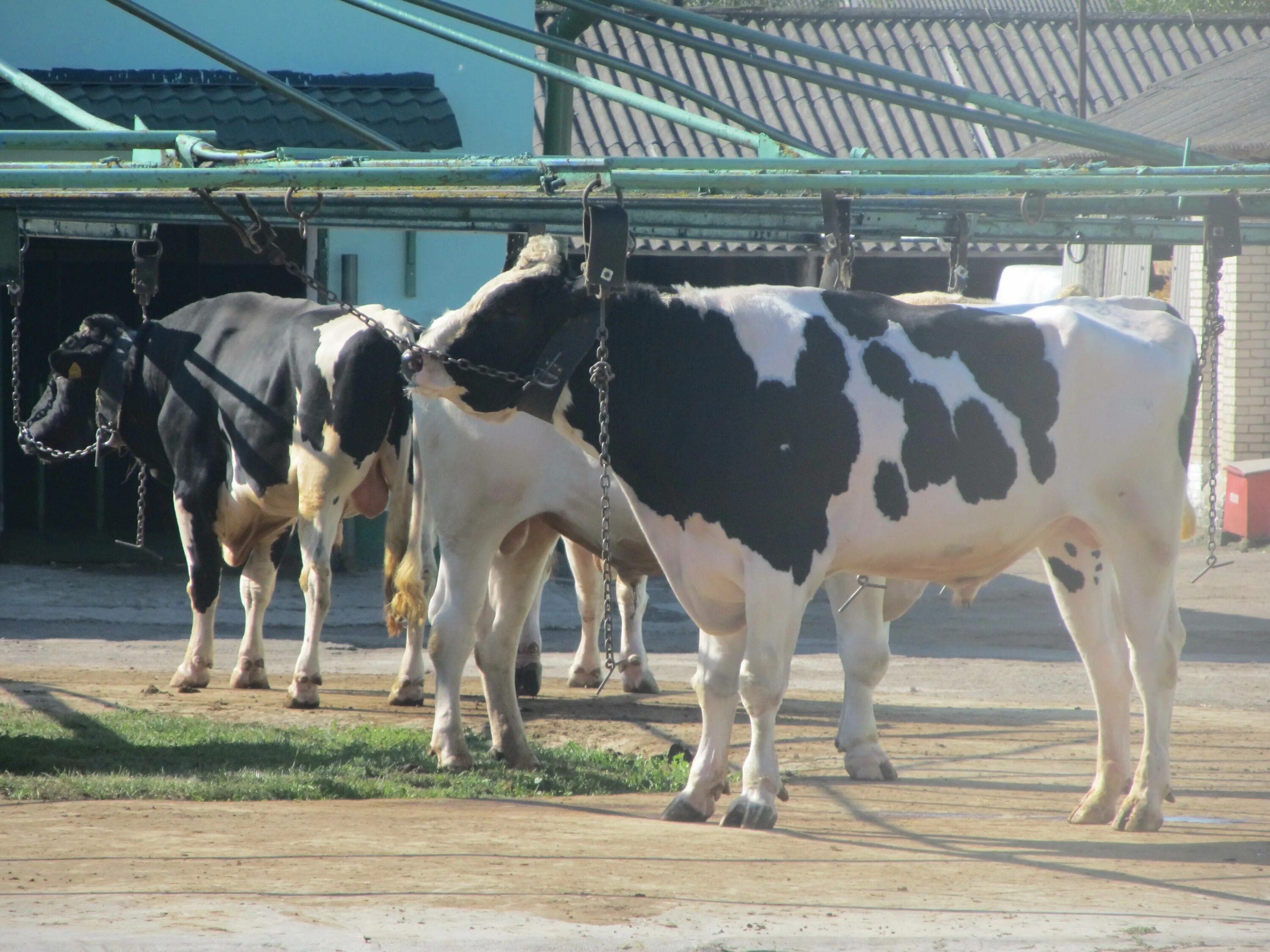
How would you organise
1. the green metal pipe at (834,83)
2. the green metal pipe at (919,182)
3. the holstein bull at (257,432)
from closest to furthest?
the green metal pipe at (919,182) < the green metal pipe at (834,83) < the holstein bull at (257,432)

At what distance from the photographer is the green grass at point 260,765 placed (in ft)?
22.9

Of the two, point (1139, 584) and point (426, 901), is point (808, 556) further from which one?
point (426, 901)

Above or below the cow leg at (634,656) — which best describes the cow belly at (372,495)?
above

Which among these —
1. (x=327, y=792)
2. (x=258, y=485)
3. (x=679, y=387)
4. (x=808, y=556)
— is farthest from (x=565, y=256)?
(x=258, y=485)

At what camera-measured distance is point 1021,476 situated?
6137 millimetres

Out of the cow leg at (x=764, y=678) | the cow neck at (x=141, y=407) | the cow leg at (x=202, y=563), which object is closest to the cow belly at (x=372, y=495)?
the cow leg at (x=202, y=563)

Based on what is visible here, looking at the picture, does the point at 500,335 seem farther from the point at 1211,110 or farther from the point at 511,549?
the point at 1211,110

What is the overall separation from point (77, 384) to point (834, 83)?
657 centimetres

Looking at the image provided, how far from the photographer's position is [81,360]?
35.8 ft

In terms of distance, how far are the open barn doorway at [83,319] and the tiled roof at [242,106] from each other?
1.29 meters

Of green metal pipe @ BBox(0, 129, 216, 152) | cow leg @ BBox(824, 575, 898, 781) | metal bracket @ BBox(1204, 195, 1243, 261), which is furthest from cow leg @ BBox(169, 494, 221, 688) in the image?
metal bracket @ BBox(1204, 195, 1243, 261)

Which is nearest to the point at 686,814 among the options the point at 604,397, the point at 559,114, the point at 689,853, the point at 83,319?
the point at 689,853

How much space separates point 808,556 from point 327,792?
2.54 meters

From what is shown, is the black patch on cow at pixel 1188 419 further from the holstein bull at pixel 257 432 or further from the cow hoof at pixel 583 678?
the cow hoof at pixel 583 678
